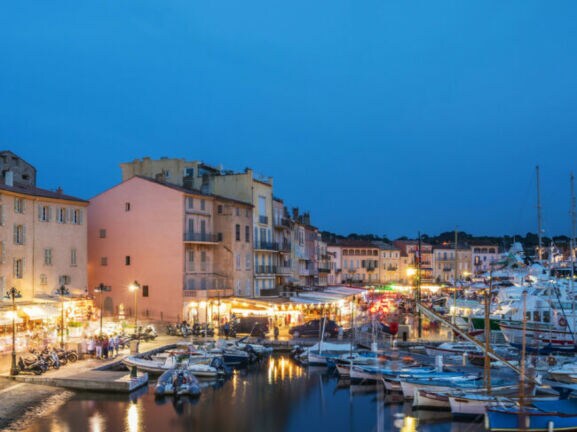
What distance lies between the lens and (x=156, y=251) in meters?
58.9

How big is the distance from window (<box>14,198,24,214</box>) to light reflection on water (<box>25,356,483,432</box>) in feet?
58.2

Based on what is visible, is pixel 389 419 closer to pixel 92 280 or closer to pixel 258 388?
pixel 258 388

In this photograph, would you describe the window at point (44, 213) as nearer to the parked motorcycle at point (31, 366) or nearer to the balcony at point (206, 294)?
the balcony at point (206, 294)

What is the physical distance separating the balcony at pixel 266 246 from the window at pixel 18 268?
82.5 ft

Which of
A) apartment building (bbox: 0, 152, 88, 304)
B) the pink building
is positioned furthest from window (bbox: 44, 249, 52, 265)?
the pink building

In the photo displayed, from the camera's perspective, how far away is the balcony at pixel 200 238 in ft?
192

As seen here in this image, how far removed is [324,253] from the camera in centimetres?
11131

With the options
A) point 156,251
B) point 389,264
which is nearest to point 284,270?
point 156,251

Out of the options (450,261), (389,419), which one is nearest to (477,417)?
(389,419)

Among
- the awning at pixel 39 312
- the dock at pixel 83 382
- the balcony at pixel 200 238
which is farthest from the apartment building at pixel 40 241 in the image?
the dock at pixel 83 382

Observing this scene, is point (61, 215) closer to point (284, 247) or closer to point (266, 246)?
point (266, 246)

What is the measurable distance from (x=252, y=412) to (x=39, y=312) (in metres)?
18.0

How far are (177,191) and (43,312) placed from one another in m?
18.2

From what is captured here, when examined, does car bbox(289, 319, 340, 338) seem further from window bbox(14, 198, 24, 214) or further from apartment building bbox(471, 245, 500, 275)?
apartment building bbox(471, 245, 500, 275)
